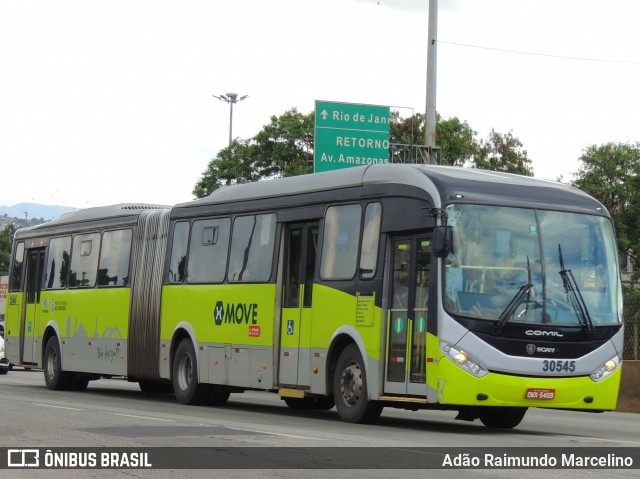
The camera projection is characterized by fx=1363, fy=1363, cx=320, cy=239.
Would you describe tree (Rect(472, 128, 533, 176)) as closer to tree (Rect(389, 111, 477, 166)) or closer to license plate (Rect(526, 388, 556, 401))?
tree (Rect(389, 111, 477, 166))

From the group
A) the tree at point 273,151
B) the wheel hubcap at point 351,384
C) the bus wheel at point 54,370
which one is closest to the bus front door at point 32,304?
the bus wheel at point 54,370

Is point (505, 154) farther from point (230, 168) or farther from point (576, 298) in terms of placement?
point (576, 298)

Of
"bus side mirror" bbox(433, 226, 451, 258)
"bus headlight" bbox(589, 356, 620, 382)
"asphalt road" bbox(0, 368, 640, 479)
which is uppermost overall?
"bus side mirror" bbox(433, 226, 451, 258)

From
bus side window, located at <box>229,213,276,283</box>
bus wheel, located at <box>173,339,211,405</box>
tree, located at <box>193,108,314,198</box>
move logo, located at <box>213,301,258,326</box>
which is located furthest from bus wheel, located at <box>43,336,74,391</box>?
tree, located at <box>193,108,314,198</box>

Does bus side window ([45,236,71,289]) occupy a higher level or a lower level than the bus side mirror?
higher

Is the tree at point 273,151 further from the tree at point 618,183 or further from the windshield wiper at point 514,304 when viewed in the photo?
the windshield wiper at point 514,304

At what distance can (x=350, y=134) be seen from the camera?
32875 millimetres

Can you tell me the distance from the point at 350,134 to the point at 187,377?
37.6 ft

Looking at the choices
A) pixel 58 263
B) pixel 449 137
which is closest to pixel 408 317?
pixel 58 263

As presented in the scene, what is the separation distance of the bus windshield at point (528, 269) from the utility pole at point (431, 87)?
1163 centimetres

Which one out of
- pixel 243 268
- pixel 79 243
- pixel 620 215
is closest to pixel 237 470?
pixel 243 268

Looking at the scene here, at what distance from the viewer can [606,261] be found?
17.2m

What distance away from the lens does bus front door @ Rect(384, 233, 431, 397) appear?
16.7 metres

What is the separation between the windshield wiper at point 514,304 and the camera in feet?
53.1
